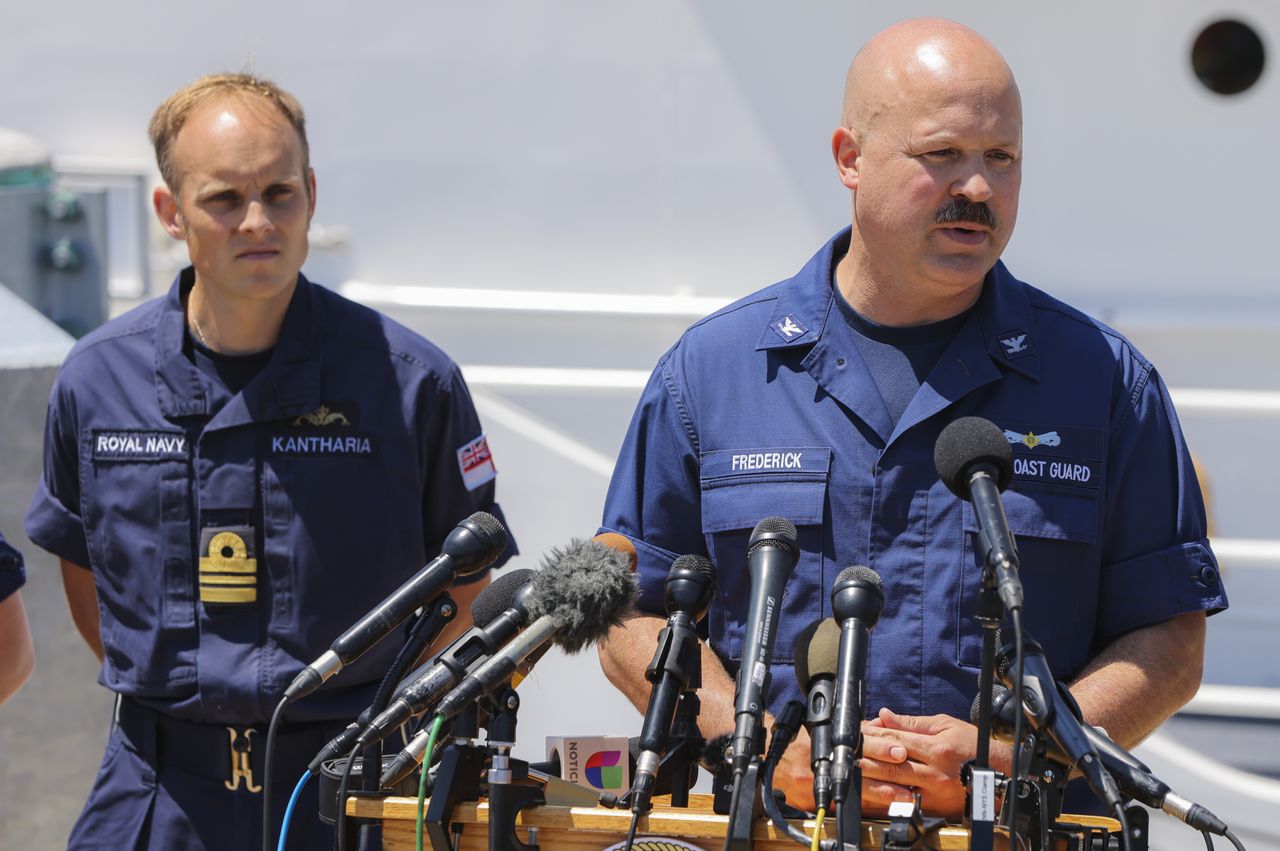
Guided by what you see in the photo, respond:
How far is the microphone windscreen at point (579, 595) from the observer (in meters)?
1.82

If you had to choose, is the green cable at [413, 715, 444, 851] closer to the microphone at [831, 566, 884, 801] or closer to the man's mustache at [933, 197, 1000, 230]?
the microphone at [831, 566, 884, 801]

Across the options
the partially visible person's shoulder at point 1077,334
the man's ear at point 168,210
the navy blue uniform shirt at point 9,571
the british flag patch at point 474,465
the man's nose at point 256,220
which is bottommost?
the navy blue uniform shirt at point 9,571

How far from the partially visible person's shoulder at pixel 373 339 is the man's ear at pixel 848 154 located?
94 centimetres

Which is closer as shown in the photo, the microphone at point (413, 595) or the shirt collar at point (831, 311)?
the microphone at point (413, 595)

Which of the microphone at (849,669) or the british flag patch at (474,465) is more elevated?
the british flag patch at (474,465)

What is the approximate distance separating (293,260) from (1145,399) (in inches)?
62.8

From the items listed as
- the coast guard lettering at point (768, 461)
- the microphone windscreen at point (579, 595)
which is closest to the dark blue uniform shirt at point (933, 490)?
the coast guard lettering at point (768, 461)

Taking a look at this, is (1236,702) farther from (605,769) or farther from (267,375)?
(267,375)

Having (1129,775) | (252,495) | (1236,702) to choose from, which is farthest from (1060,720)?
(1236,702)

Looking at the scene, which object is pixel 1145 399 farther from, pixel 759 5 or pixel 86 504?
pixel 759 5

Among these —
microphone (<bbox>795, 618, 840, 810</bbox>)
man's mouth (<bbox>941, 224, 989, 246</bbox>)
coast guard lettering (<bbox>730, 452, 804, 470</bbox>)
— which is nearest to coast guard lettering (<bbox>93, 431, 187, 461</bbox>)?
coast guard lettering (<bbox>730, 452, 804, 470</bbox>)

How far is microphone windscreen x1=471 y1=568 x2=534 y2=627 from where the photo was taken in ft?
6.27

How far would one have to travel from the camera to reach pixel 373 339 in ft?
10.4

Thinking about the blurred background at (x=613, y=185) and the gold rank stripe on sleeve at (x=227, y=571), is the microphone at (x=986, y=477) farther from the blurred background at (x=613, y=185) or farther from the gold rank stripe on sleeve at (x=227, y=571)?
the blurred background at (x=613, y=185)
